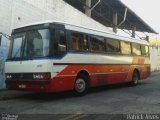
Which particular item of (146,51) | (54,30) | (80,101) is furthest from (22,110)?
(146,51)

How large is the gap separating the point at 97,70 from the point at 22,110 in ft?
17.1

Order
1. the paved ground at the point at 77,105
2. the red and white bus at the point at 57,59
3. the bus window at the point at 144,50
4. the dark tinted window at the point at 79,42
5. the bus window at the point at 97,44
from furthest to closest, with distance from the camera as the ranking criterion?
the bus window at the point at 144,50, the bus window at the point at 97,44, the dark tinted window at the point at 79,42, the red and white bus at the point at 57,59, the paved ground at the point at 77,105

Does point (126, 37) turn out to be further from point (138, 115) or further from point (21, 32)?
point (138, 115)

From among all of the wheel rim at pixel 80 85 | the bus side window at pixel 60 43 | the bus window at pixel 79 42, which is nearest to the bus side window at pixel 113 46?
the bus window at pixel 79 42

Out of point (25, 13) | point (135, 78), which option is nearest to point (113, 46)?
point (135, 78)

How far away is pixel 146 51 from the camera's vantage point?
20.2m

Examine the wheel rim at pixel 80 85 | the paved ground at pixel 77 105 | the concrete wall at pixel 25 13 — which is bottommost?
the paved ground at pixel 77 105

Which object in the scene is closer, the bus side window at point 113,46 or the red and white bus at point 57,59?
the red and white bus at point 57,59

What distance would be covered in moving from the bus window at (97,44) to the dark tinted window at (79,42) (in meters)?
0.51

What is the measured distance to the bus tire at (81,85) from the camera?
12.7 m

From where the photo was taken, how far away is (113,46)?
51.7 feet

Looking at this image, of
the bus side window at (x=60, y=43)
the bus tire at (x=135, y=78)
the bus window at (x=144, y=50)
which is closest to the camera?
the bus side window at (x=60, y=43)

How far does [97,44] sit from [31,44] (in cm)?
357

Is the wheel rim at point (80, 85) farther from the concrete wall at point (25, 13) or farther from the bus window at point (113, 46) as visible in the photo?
the concrete wall at point (25, 13)
